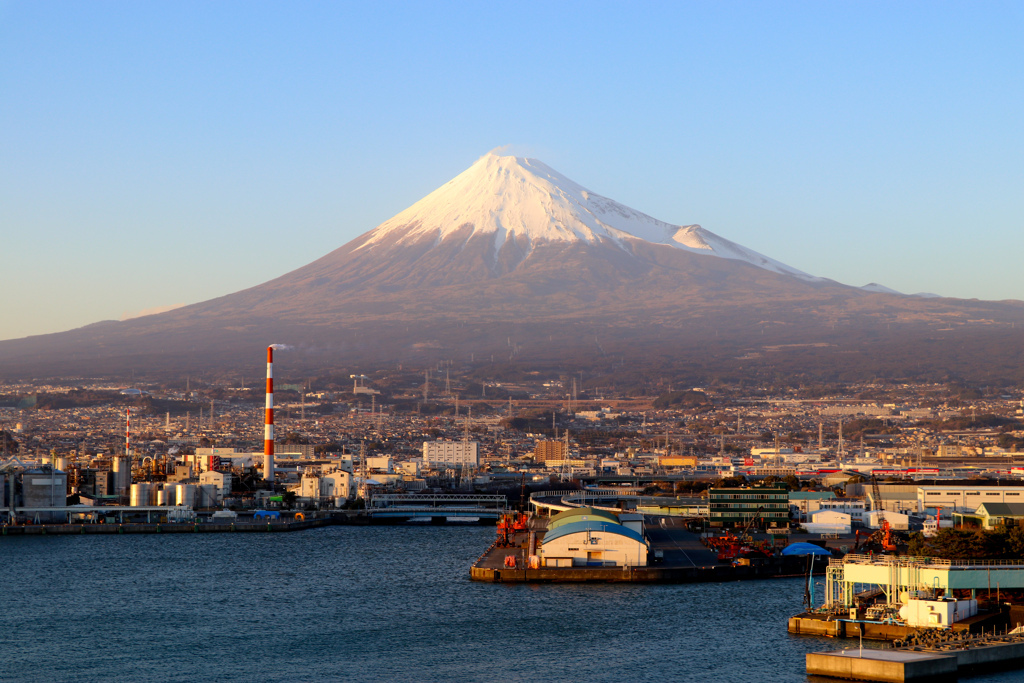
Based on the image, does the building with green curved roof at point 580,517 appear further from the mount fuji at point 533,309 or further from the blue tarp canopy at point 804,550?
the mount fuji at point 533,309

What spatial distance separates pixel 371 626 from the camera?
792 inches

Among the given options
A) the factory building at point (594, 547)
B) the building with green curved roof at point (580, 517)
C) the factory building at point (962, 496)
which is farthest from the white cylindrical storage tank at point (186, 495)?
the factory building at point (962, 496)

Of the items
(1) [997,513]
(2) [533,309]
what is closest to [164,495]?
(1) [997,513]

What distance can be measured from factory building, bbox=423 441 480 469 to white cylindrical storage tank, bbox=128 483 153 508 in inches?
866

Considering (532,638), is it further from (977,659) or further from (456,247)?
(456,247)

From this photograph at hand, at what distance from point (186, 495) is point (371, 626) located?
23.9 metres

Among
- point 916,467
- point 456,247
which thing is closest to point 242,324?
point 456,247

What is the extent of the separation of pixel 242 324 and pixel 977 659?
362 feet

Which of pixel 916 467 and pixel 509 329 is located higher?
pixel 509 329

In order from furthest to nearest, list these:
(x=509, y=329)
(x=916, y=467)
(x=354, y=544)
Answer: (x=509, y=329), (x=916, y=467), (x=354, y=544)

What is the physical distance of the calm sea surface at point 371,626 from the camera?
17.1 m

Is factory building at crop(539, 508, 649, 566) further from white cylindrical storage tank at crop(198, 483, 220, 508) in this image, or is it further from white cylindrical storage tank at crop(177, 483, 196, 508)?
white cylindrical storage tank at crop(198, 483, 220, 508)

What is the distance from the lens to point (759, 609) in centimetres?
2089

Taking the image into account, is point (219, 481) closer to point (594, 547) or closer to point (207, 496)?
point (207, 496)
